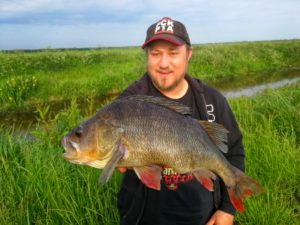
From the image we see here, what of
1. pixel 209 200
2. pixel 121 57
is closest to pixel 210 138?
pixel 209 200

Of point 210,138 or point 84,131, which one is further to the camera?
point 210,138

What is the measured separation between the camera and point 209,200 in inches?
111

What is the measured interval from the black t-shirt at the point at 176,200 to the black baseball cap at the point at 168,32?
0.38 meters

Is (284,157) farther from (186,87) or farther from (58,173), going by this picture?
(58,173)

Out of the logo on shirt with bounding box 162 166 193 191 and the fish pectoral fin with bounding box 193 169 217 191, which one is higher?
the fish pectoral fin with bounding box 193 169 217 191

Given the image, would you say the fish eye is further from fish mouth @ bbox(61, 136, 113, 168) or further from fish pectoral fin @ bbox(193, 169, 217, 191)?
fish pectoral fin @ bbox(193, 169, 217, 191)

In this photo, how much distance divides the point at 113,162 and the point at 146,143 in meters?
0.24

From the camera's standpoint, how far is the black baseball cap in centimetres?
261

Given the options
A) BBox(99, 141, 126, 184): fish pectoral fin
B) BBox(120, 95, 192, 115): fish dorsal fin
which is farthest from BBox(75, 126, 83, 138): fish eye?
BBox(120, 95, 192, 115): fish dorsal fin

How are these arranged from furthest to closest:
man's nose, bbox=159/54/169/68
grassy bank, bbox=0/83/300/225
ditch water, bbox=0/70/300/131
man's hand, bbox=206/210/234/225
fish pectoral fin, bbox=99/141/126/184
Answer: ditch water, bbox=0/70/300/131 < grassy bank, bbox=0/83/300/225 < man's hand, bbox=206/210/234/225 < man's nose, bbox=159/54/169/68 < fish pectoral fin, bbox=99/141/126/184

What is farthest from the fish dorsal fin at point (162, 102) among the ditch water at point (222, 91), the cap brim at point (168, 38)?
the ditch water at point (222, 91)

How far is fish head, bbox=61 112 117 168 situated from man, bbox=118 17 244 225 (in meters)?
0.68

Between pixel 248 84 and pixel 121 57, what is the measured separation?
822cm

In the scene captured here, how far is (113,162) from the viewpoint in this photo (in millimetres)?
2008
